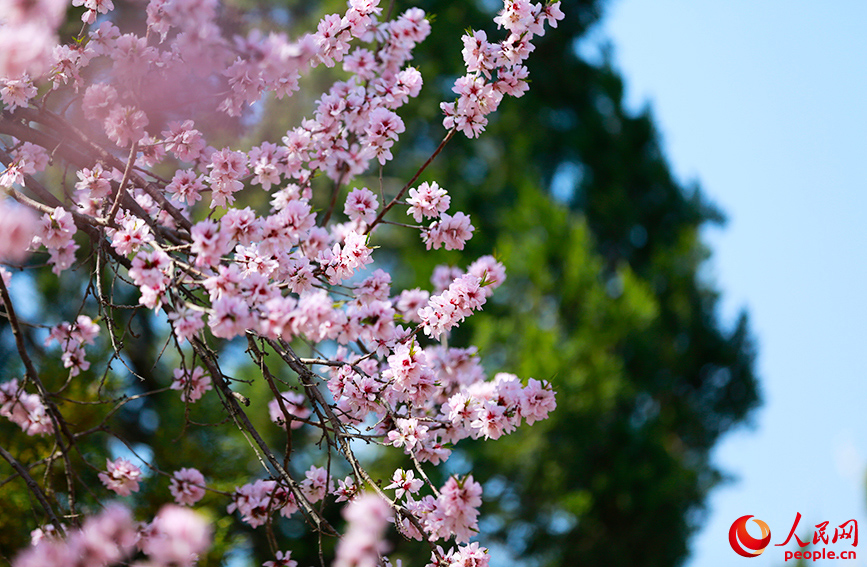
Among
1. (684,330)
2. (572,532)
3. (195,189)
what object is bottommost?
(195,189)

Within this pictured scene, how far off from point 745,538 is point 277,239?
307 cm

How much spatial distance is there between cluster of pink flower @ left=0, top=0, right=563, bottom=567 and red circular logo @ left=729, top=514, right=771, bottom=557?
6.13 feet

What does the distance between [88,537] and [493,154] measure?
32.0 feet

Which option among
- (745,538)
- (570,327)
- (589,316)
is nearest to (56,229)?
(745,538)

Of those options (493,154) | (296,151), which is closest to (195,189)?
(296,151)

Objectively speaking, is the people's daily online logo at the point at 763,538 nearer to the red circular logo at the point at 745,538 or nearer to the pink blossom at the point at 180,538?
the red circular logo at the point at 745,538

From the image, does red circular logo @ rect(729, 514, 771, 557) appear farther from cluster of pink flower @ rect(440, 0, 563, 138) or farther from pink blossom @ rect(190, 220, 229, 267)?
pink blossom @ rect(190, 220, 229, 267)

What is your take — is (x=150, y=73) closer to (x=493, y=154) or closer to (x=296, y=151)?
(x=296, y=151)

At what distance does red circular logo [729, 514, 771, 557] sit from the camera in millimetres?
3296

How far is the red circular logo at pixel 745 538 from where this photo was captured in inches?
130

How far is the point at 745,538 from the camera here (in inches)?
131

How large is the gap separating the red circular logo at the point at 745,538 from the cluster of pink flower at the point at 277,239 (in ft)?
6.13

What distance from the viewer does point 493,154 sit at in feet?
34.0

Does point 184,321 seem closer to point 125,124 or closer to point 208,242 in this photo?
point 208,242
